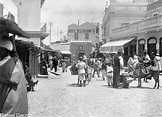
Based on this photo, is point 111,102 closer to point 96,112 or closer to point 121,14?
point 96,112

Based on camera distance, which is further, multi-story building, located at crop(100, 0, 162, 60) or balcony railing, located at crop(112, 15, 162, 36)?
multi-story building, located at crop(100, 0, 162, 60)

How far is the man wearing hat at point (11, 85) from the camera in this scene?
2.92m

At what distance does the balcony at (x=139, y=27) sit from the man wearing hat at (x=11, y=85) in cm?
2228

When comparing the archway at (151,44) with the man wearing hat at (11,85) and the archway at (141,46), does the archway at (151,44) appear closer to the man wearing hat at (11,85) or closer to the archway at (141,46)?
the archway at (141,46)

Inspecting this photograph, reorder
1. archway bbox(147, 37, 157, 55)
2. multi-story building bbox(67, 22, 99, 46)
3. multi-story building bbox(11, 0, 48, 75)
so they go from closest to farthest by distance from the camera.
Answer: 1. multi-story building bbox(11, 0, 48, 75)
2. archway bbox(147, 37, 157, 55)
3. multi-story building bbox(67, 22, 99, 46)

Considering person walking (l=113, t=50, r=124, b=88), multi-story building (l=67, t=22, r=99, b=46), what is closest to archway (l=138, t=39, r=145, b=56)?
person walking (l=113, t=50, r=124, b=88)

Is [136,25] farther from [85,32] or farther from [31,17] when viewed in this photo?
[85,32]

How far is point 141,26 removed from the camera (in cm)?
2769

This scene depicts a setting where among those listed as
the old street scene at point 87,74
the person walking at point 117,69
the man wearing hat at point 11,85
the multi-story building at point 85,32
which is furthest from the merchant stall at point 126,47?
the multi-story building at point 85,32

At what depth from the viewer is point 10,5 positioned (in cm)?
1872

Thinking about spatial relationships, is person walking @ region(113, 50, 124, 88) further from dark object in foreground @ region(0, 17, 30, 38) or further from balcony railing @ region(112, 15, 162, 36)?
balcony railing @ region(112, 15, 162, 36)

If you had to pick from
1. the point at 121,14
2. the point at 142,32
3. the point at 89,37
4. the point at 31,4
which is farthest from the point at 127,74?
the point at 89,37

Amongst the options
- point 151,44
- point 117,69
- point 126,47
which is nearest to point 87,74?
point 117,69

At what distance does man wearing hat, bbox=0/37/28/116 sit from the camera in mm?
2918
